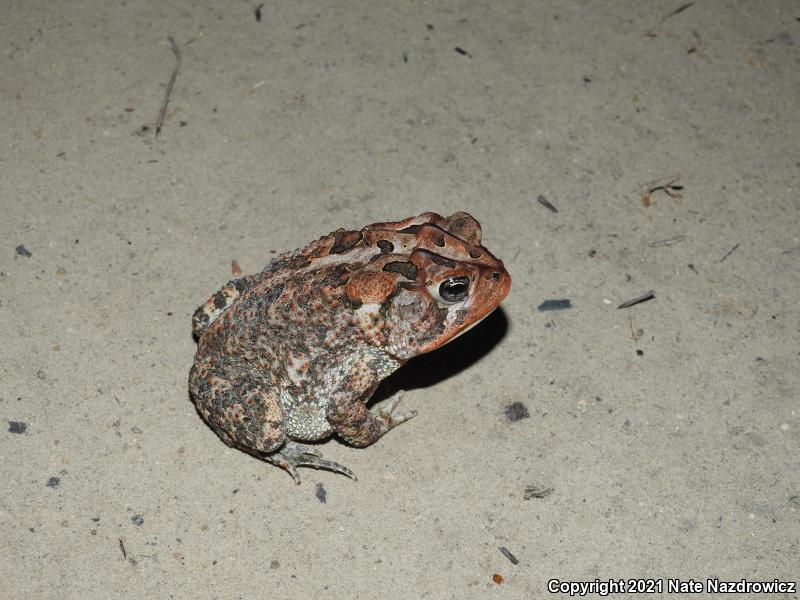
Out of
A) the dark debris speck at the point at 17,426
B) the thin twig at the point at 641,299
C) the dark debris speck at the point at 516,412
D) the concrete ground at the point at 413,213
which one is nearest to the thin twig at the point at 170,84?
the concrete ground at the point at 413,213

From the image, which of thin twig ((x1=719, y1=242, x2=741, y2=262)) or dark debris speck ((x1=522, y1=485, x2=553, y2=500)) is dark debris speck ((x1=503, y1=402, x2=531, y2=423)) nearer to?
dark debris speck ((x1=522, y1=485, x2=553, y2=500))

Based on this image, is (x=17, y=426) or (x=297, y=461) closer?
(x=297, y=461)

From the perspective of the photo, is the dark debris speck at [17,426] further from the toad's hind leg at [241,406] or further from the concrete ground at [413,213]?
the toad's hind leg at [241,406]

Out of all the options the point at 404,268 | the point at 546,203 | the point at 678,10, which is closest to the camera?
the point at 404,268

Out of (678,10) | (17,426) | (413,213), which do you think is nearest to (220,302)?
(17,426)

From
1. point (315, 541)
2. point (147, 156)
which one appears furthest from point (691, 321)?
point (147, 156)

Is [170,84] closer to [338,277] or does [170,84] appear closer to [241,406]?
[338,277]
